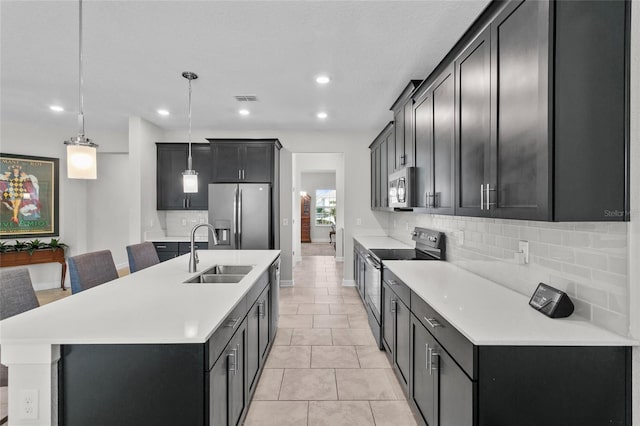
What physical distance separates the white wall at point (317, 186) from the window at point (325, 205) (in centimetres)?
15

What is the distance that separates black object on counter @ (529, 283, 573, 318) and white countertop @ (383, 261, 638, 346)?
0.9 inches

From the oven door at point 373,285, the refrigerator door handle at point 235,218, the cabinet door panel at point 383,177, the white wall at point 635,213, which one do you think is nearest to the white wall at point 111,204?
the refrigerator door handle at point 235,218

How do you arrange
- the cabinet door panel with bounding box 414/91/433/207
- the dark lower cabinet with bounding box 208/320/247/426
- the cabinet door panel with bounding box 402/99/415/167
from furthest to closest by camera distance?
the cabinet door panel with bounding box 402/99/415/167 → the cabinet door panel with bounding box 414/91/433/207 → the dark lower cabinet with bounding box 208/320/247/426

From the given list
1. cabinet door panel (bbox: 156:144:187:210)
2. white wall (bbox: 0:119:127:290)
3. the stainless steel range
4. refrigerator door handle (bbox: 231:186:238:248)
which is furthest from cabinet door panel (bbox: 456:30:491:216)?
white wall (bbox: 0:119:127:290)

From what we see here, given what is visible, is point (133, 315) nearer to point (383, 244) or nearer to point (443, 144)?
point (443, 144)

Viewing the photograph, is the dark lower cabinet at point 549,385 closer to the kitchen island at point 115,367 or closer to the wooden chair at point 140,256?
the kitchen island at point 115,367

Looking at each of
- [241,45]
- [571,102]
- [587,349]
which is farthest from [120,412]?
[241,45]

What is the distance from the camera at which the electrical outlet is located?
131 cm

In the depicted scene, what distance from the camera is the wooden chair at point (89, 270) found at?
2260 millimetres

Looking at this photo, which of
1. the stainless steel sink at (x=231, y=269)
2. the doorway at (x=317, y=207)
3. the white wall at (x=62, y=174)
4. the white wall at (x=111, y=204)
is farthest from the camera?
the doorway at (x=317, y=207)

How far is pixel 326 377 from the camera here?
2709 millimetres

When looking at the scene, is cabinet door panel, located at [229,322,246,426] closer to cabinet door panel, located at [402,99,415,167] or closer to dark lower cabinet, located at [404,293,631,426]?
dark lower cabinet, located at [404,293,631,426]

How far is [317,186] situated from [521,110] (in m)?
11.1

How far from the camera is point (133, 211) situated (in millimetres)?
5043
